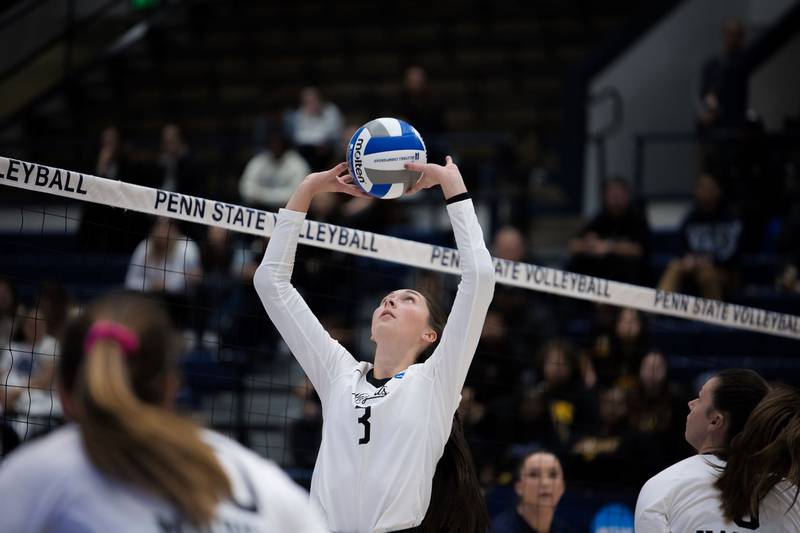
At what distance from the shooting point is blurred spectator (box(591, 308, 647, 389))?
8852 millimetres

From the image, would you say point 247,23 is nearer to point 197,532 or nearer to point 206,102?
point 206,102

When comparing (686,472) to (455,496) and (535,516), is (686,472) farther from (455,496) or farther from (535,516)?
(535,516)

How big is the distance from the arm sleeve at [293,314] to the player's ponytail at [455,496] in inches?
19.2

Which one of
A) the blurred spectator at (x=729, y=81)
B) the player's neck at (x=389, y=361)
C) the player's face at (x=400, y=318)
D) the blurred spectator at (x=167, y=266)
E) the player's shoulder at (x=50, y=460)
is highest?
the blurred spectator at (x=729, y=81)

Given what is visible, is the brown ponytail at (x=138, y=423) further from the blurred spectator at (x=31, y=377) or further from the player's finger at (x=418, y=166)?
the blurred spectator at (x=31, y=377)

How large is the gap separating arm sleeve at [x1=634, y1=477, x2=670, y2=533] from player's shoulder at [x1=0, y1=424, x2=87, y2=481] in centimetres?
215

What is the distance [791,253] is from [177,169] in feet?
20.0

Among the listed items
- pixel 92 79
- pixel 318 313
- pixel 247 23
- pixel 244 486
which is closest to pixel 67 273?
pixel 318 313

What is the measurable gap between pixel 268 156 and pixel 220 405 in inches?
105

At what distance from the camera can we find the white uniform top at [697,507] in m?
3.87

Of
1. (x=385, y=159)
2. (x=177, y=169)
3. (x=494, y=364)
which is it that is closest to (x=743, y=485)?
(x=385, y=159)

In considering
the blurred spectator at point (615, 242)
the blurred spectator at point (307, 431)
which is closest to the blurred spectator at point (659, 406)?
the blurred spectator at point (615, 242)

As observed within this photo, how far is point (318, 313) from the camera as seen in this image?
370 inches

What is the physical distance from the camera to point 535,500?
5996 mm
